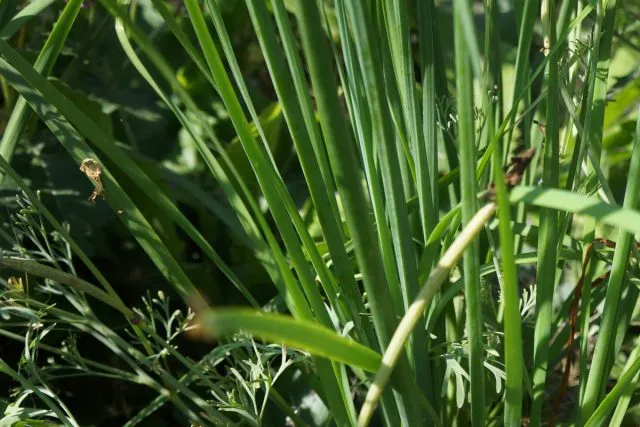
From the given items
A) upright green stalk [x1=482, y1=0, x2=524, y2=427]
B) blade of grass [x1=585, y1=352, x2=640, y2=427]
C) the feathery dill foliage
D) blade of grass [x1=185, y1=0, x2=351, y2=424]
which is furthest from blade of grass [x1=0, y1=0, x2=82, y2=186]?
blade of grass [x1=585, y1=352, x2=640, y2=427]

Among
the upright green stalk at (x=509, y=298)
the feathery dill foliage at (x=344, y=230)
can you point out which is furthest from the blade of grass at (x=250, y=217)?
the upright green stalk at (x=509, y=298)

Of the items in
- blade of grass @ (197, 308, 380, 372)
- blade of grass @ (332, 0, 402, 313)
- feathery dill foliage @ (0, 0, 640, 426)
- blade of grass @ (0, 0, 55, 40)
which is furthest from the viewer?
blade of grass @ (0, 0, 55, 40)

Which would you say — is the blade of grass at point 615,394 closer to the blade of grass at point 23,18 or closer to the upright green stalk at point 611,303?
the upright green stalk at point 611,303

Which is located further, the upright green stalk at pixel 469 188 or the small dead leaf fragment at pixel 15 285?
the small dead leaf fragment at pixel 15 285

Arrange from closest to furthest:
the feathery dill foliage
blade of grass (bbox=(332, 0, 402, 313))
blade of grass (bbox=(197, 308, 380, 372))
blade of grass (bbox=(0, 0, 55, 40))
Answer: blade of grass (bbox=(197, 308, 380, 372))
the feathery dill foliage
blade of grass (bbox=(332, 0, 402, 313))
blade of grass (bbox=(0, 0, 55, 40))

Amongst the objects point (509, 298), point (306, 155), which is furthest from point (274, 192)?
point (509, 298)

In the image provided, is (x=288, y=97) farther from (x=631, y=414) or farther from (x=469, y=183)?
(x=631, y=414)

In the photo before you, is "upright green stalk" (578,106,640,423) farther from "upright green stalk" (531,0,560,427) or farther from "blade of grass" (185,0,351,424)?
"blade of grass" (185,0,351,424)

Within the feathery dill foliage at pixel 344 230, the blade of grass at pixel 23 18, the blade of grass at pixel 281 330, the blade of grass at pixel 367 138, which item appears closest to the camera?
the blade of grass at pixel 281 330

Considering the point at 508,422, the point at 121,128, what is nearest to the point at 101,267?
the point at 121,128
